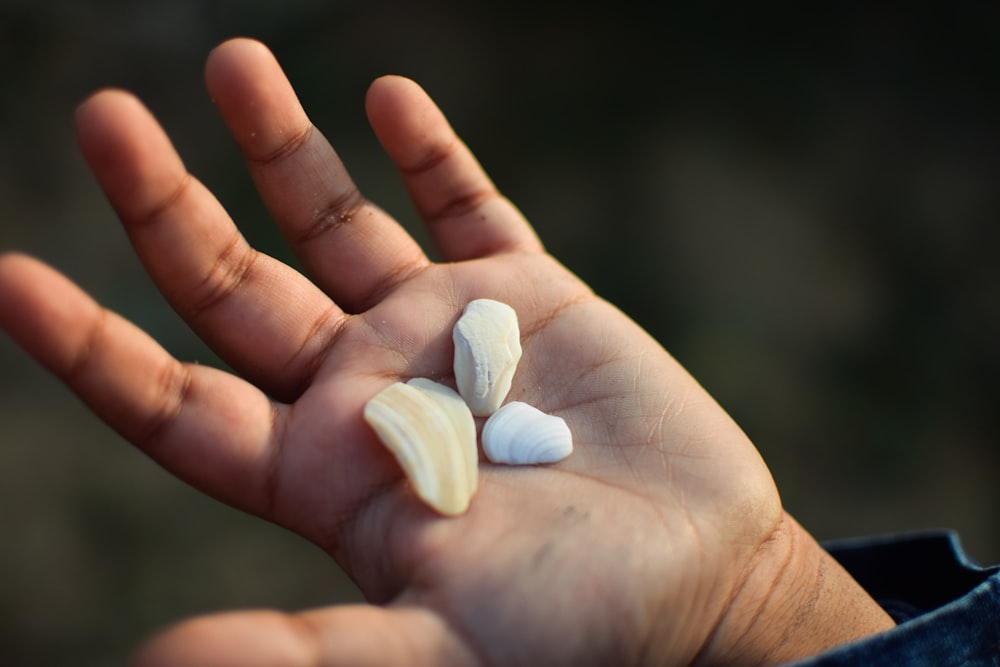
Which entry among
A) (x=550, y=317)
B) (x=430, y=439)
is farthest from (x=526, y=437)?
(x=550, y=317)

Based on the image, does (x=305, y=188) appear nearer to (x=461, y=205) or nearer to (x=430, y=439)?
(x=461, y=205)

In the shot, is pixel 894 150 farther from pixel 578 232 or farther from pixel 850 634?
pixel 850 634

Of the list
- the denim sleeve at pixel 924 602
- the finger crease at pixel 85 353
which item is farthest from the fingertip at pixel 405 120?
the denim sleeve at pixel 924 602

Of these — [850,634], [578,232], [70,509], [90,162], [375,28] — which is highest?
[375,28]

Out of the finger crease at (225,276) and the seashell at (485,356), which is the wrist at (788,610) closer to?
the seashell at (485,356)

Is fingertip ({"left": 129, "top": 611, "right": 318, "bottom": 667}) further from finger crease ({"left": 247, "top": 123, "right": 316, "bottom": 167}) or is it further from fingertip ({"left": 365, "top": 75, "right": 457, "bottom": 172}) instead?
fingertip ({"left": 365, "top": 75, "right": 457, "bottom": 172})

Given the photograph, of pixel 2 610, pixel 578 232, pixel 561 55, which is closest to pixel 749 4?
pixel 561 55

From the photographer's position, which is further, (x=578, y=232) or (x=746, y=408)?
(x=578, y=232)
